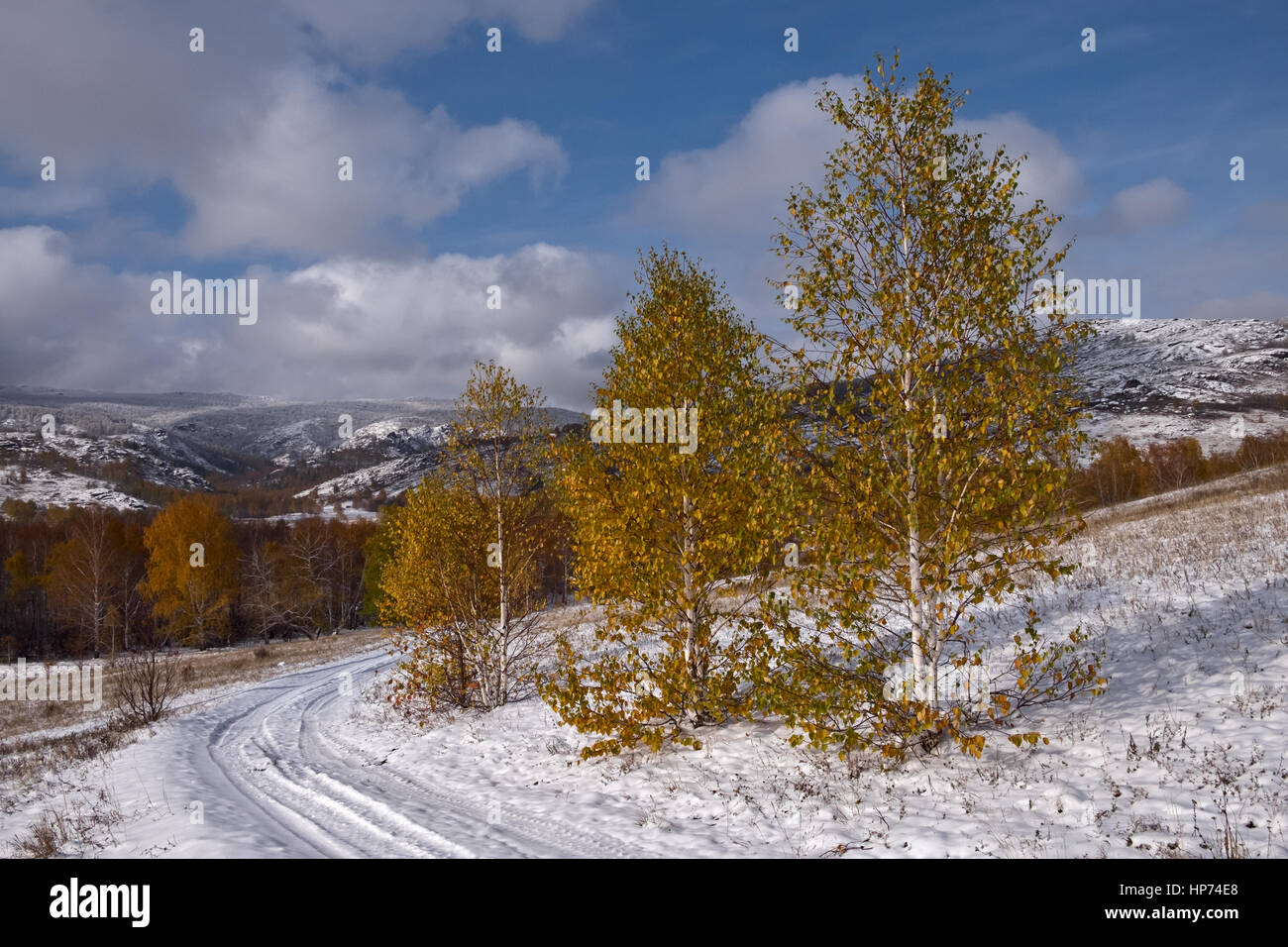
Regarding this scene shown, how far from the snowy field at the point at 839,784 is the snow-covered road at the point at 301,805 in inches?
2.5

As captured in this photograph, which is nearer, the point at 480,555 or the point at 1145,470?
the point at 480,555

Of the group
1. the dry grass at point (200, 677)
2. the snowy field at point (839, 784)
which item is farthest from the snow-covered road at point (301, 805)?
the dry grass at point (200, 677)

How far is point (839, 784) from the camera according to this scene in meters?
9.56

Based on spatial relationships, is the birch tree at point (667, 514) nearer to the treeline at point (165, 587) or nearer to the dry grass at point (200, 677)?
the dry grass at point (200, 677)

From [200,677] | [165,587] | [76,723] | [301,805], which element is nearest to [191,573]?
[165,587]

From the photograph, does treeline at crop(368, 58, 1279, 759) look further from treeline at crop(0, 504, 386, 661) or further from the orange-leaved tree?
the orange-leaved tree

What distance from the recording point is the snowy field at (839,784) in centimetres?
748

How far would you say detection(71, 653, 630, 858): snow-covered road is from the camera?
888 centimetres

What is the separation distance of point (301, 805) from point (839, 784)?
28.0ft

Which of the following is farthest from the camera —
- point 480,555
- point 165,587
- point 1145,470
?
point 1145,470

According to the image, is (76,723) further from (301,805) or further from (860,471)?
(860,471)

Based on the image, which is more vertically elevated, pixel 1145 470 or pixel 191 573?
pixel 1145 470

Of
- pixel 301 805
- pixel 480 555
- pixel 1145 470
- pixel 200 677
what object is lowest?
pixel 200 677
